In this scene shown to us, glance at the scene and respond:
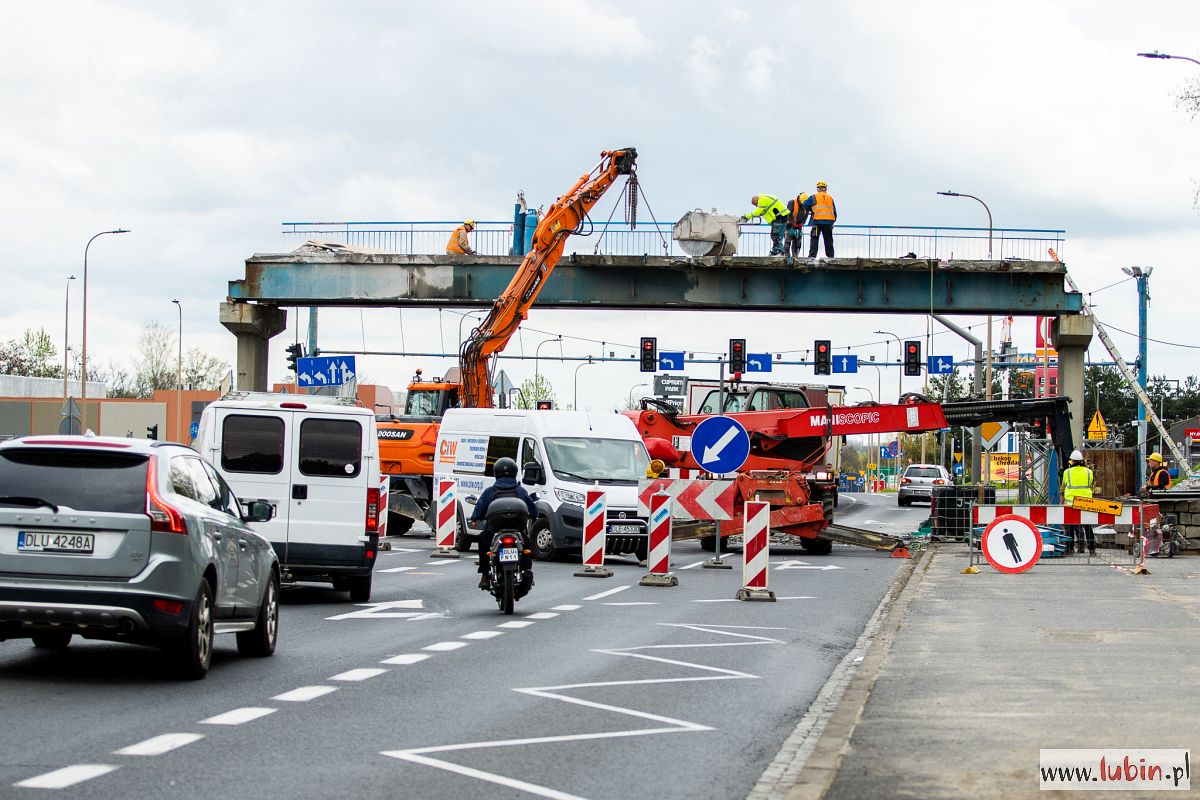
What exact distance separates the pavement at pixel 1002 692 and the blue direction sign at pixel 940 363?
154 feet

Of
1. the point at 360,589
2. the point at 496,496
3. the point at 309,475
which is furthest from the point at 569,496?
the point at 496,496

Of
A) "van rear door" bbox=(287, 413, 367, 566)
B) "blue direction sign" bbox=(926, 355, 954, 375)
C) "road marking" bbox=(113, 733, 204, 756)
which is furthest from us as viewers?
"blue direction sign" bbox=(926, 355, 954, 375)

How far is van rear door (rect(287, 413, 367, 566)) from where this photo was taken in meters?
18.8

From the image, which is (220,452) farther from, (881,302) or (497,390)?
(881,302)

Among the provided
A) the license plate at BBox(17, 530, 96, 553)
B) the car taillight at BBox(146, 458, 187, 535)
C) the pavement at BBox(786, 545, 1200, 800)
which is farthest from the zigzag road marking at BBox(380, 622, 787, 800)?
the license plate at BBox(17, 530, 96, 553)

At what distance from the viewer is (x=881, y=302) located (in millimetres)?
42688

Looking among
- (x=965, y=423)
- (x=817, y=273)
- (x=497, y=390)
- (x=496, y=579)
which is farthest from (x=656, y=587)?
(x=817, y=273)

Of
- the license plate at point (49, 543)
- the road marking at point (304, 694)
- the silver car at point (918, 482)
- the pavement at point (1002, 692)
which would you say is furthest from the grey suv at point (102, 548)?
the silver car at point (918, 482)

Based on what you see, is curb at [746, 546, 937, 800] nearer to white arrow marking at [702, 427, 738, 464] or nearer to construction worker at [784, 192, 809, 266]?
white arrow marking at [702, 427, 738, 464]

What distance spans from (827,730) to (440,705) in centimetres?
256

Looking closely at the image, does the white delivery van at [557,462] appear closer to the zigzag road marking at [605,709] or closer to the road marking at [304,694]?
the zigzag road marking at [605,709]

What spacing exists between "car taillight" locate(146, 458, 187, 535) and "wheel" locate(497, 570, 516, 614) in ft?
20.8

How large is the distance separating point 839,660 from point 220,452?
8597mm

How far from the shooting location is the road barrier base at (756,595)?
770 inches
